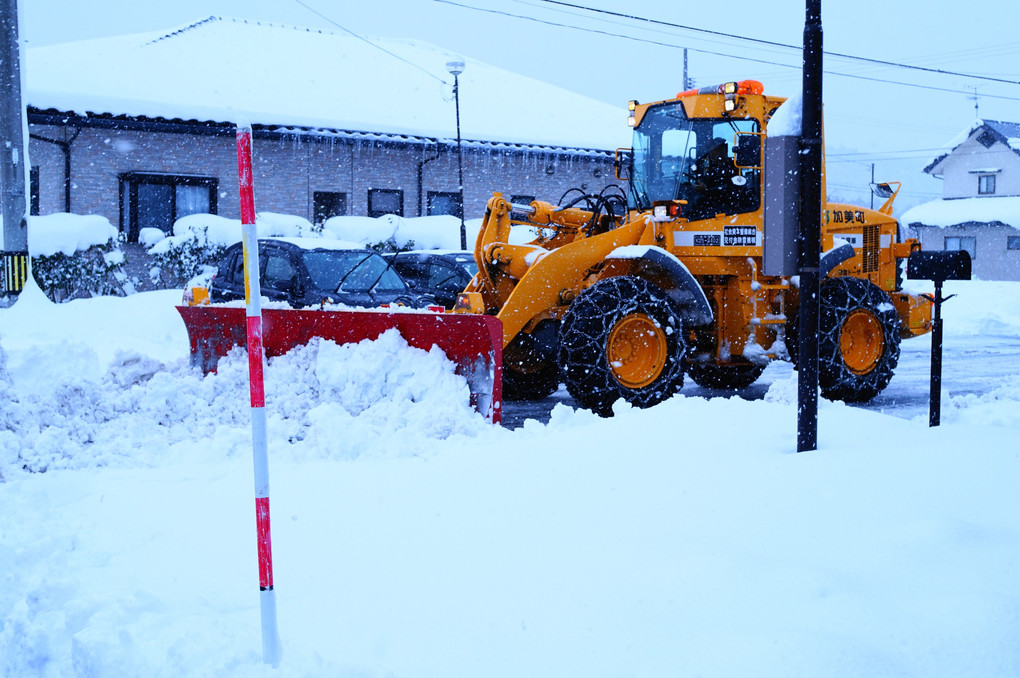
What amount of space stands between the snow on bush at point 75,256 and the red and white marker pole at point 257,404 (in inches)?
549

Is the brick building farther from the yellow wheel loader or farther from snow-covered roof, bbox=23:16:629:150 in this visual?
the yellow wheel loader

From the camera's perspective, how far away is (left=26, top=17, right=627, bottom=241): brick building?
17.9 metres

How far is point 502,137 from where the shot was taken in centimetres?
2214

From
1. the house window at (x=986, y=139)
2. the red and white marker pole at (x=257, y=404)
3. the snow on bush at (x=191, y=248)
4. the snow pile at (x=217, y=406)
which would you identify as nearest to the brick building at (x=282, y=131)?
the snow on bush at (x=191, y=248)

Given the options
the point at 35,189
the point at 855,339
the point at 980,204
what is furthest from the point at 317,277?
the point at 980,204

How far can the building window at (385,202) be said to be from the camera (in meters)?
21.8

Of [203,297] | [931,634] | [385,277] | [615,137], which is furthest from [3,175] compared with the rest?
[615,137]

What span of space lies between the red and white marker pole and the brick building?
42.5ft

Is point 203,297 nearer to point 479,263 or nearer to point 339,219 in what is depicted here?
point 479,263

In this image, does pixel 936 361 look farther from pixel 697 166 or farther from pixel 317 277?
pixel 317 277

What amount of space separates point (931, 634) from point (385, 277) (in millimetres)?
8811

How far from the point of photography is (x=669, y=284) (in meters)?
→ 8.47

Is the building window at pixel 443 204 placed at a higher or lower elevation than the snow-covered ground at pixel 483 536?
higher

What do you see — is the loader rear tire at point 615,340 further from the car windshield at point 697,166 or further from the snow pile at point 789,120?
the snow pile at point 789,120
